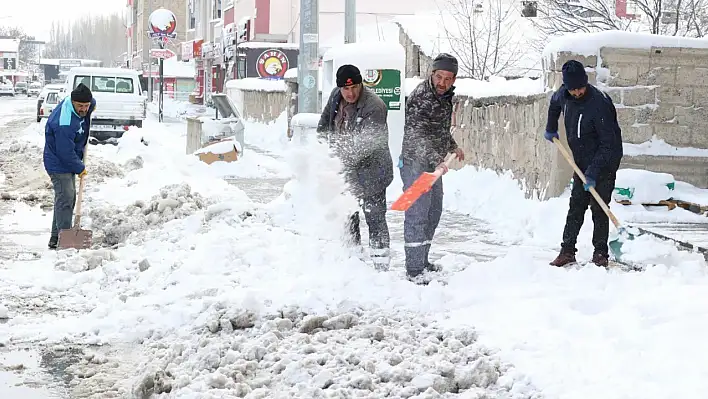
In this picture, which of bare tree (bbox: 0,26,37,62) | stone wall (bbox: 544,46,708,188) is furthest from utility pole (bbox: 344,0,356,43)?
bare tree (bbox: 0,26,37,62)

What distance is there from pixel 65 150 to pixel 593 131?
15.9 feet

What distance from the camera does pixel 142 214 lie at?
33.9ft

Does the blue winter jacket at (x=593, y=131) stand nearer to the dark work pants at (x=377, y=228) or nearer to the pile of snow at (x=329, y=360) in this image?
the dark work pants at (x=377, y=228)

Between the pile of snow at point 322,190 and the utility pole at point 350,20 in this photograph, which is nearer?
the pile of snow at point 322,190

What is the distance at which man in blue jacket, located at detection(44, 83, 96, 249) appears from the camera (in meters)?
9.12

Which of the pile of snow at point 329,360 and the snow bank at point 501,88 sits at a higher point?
the snow bank at point 501,88

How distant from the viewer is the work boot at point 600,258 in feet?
24.9

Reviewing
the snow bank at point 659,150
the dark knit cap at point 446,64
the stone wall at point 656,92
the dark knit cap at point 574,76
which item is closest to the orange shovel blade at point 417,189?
the dark knit cap at point 446,64

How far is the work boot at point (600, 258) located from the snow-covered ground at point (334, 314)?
24 centimetres

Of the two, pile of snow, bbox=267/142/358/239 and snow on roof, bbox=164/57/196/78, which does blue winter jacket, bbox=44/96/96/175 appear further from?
snow on roof, bbox=164/57/196/78

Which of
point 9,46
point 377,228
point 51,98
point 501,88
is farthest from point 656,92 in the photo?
point 9,46

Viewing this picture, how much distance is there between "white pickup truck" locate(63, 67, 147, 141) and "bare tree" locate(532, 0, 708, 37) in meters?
9.72

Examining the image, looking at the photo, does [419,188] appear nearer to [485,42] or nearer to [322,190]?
[322,190]

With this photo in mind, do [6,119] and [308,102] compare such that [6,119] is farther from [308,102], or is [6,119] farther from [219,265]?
[219,265]
